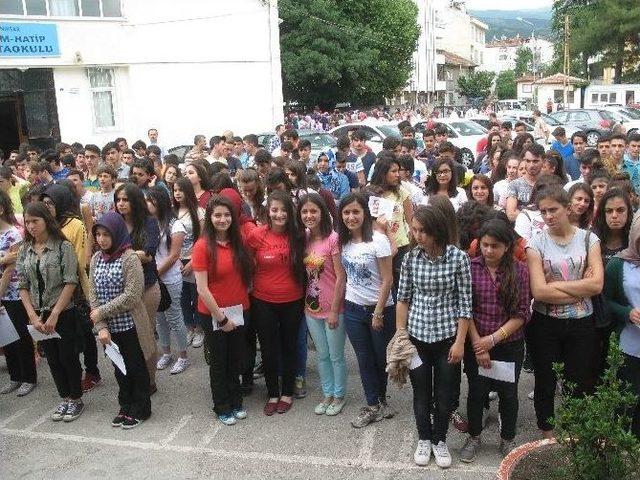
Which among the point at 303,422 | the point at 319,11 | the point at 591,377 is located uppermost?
the point at 319,11

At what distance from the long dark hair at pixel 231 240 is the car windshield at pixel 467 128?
16027 mm

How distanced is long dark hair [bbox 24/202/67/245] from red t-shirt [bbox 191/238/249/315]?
112 centimetres

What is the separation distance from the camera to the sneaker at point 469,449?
4.02m

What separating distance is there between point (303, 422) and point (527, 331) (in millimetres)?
1817

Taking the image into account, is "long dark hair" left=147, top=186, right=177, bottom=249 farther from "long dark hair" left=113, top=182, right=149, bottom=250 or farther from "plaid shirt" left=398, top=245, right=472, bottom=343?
"plaid shirt" left=398, top=245, right=472, bottom=343

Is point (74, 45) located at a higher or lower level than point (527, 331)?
higher

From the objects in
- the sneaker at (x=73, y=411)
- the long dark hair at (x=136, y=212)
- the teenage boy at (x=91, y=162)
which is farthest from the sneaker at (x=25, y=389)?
the teenage boy at (x=91, y=162)

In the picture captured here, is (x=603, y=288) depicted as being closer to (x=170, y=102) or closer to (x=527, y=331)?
(x=527, y=331)

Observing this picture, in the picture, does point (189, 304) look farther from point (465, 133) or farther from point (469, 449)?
point (465, 133)

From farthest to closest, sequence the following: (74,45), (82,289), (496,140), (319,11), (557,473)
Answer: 1. (319,11)
2. (74,45)
3. (496,140)
4. (82,289)
5. (557,473)

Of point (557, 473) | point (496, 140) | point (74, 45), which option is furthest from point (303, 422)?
point (74, 45)

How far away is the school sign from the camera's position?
17.0 meters

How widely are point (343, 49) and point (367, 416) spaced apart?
31190mm

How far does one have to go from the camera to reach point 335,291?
4516mm
